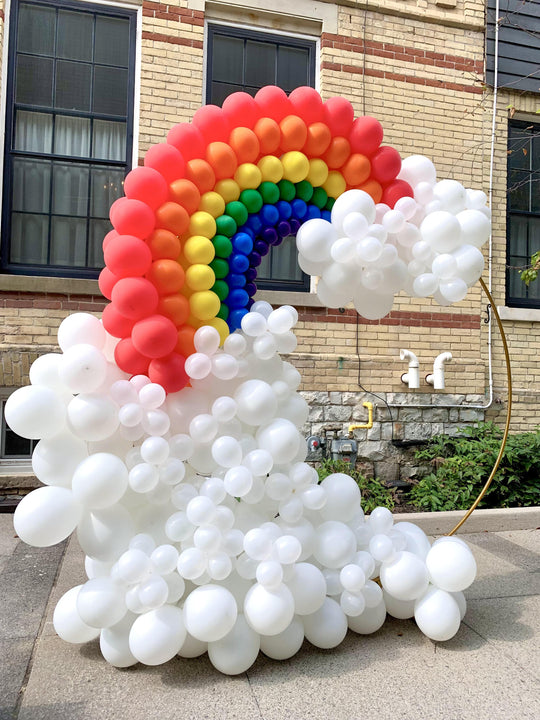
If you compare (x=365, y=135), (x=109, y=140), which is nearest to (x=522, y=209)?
(x=109, y=140)

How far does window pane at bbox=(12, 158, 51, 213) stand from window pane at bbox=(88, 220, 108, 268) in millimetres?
520

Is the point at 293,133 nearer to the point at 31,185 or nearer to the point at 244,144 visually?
the point at 244,144

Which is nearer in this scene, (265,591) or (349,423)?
(265,591)

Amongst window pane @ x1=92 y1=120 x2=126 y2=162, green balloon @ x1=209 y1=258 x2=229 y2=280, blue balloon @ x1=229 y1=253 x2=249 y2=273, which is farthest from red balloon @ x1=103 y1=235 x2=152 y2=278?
window pane @ x1=92 y1=120 x2=126 y2=162

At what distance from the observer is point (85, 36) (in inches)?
257

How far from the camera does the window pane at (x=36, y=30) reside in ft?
21.0

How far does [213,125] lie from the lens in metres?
3.12

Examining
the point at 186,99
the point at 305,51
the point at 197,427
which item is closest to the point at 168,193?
the point at 197,427

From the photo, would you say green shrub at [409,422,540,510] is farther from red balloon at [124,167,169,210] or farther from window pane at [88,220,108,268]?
red balloon at [124,167,169,210]

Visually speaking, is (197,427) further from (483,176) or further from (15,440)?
(483,176)

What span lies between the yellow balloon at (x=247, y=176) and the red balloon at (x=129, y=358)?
3.34 feet

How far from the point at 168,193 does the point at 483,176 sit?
5.78 meters

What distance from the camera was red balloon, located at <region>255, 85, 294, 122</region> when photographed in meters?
3.21

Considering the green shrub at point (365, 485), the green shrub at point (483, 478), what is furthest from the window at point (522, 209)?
the green shrub at point (365, 485)
